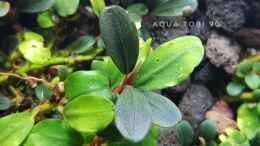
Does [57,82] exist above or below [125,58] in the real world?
below

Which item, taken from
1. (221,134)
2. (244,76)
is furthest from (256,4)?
(221,134)

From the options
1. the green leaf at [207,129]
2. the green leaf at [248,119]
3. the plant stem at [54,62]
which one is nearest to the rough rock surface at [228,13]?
the green leaf at [248,119]

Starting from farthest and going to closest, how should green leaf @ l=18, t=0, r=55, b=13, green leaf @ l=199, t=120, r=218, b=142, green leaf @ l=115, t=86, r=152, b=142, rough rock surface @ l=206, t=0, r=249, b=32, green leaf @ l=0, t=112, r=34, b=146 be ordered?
rough rock surface @ l=206, t=0, r=249, b=32, green leaf @ l=199, t=120, r=218, b=142, green leaf @ l=18, t=0, r=55, b=13, green leaf @ l=0, t=112, r=34, b=146, green leaf @ l=115, t=86, r=152, b=142

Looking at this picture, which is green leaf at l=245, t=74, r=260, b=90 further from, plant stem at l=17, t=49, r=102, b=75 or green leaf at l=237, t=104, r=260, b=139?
plant stem at l=17, t=49, r=102, b=75

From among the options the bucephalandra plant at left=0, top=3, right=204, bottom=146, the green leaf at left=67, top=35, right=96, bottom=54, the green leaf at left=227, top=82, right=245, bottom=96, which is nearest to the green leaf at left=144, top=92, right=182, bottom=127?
the bucephalandra plant at left=0, top=3, right=204, bottom=146

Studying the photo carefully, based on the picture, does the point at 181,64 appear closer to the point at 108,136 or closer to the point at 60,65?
the point at 108,136

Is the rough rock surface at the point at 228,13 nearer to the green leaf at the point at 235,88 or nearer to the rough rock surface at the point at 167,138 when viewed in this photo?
the green leaf at the point at 235,88
